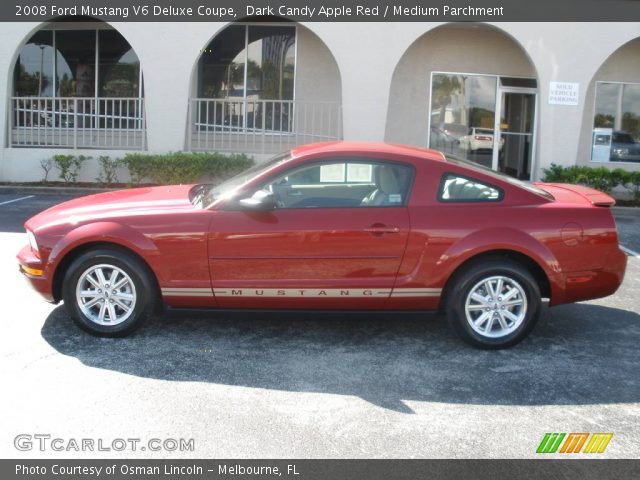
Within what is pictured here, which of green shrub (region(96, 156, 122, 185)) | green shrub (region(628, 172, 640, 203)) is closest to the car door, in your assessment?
green shrub (region(96, 156, 122, 185))

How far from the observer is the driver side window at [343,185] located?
17.6ft

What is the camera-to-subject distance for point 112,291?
5.33m

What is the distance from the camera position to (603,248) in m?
5.38

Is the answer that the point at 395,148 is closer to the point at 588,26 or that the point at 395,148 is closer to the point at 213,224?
the point at 213,224

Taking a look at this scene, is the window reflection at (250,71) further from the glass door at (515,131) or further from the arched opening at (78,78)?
the glass door at (515,131)

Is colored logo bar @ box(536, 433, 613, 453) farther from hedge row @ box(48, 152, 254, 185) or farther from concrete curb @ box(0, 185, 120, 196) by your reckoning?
concrete curb @ box(0, 185, 120, 196)

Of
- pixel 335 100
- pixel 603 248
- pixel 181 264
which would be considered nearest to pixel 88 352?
pixel 181 264

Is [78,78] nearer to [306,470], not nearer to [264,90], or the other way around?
[264,90]

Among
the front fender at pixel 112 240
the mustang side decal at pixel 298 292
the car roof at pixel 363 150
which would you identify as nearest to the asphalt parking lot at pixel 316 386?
the mustang side decal at pixel 298 292

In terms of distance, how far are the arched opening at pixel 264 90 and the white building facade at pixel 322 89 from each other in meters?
0.03

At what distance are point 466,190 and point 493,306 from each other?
914mm

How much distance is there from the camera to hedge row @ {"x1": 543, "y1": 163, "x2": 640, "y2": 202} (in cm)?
1288

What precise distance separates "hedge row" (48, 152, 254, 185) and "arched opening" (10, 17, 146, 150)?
0.97 meters

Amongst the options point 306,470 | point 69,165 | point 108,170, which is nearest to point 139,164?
point 108,170
